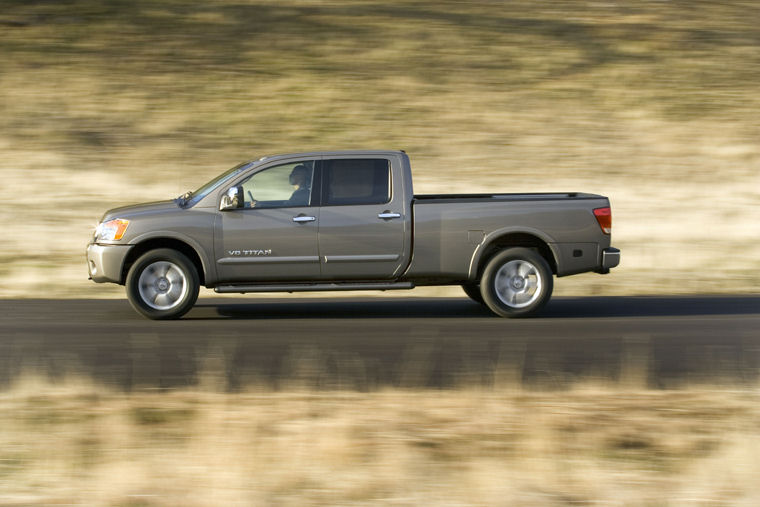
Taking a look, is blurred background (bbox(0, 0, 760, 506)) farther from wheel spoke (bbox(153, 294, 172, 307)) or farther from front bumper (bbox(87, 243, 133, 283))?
front bumper (bbox(87, 243, 133, 283))

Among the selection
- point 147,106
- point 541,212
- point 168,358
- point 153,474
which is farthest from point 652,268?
point 147,106

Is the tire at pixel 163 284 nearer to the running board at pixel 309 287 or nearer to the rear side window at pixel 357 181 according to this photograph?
the running board at pixel 309 287

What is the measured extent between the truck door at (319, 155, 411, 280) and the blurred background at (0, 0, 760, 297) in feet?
19.9

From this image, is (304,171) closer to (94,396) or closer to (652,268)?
(94,396)

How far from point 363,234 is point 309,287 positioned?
792mm

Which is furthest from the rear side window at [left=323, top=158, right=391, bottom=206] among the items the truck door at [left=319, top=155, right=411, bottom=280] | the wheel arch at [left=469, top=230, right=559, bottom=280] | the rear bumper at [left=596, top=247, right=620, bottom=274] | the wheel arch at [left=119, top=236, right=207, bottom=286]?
the rear bumper at [left=596, top=247, right=620, bottom=274]

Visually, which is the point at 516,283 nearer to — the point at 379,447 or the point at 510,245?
the point at 510,245

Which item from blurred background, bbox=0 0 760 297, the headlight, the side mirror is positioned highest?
blurred background, bbox=0 0 760 297

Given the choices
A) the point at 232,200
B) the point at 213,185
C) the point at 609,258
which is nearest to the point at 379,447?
the point at 232,200

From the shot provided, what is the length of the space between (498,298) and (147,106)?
16.0 m

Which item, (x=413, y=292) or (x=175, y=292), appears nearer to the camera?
(x=175, y=292)

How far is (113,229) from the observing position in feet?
36.7

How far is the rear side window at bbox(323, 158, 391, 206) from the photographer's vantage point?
11.4 meters

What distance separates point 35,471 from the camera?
555 cm
